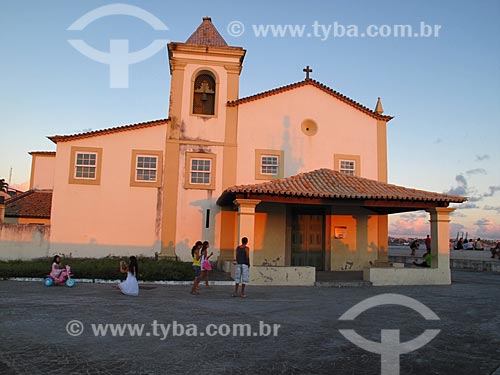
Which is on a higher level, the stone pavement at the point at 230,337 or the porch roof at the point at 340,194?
the porch roof at the point at 340,194

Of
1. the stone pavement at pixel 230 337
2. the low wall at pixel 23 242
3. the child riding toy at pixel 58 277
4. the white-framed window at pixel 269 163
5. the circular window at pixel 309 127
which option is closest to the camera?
the stone pavement at pixel 230 337

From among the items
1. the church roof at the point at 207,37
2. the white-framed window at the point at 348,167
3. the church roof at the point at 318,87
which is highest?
the church roof at the point at 207,37

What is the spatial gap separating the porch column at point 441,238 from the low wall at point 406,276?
0.83ft

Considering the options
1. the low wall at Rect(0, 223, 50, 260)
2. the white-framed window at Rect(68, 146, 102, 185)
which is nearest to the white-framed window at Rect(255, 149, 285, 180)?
the white-framed window at Rect(68, 146, 102, 185)

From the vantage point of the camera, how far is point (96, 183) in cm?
1775

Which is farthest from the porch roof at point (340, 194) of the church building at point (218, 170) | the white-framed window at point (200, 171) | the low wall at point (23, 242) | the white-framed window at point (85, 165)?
the low wall at point (23, 242)

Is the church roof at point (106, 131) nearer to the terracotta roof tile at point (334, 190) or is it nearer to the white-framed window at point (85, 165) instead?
the white-framed window at point (85, 165)

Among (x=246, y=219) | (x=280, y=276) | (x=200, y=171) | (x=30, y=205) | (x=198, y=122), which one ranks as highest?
(x=198, y=122)

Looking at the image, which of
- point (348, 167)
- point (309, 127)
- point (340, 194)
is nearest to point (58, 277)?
point (340, 194)

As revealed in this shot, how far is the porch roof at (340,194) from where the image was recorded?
13773 mm

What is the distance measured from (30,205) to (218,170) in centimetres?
1212

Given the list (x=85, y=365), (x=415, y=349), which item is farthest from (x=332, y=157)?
(x=85, y=365)

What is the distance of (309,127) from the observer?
1914 cm

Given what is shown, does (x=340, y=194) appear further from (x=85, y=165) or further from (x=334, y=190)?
(x=85, y=165)
